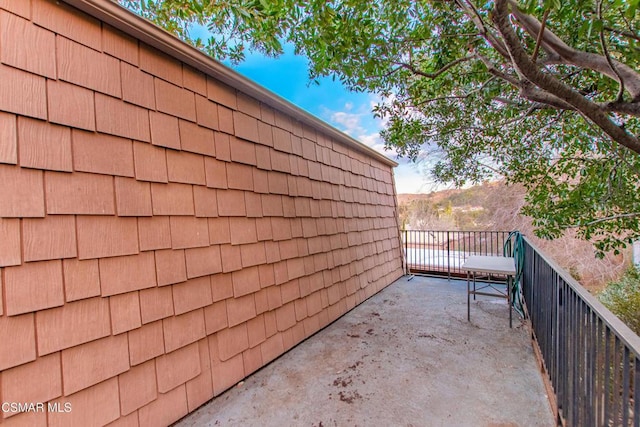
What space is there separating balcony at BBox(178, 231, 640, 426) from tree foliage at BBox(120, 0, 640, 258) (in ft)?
3.53

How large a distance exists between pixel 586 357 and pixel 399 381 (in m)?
1.22

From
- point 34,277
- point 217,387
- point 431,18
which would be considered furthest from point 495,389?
point 431,18

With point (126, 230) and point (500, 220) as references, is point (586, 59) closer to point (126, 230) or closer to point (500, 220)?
point (126, 230)

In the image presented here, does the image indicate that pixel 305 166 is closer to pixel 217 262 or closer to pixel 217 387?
pixel 217 262

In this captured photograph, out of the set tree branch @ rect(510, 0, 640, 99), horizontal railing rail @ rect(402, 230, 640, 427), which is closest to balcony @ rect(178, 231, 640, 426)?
horizontal railing rail @ rect(402, 230, 640, 427)

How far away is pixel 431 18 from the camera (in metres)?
2.29

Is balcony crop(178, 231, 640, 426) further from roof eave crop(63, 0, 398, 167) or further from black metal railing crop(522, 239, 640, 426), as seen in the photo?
roof eave crop(63, 0, 398, 167)

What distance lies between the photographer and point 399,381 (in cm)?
203

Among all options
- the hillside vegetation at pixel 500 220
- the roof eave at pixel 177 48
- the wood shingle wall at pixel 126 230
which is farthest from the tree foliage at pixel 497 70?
the hillside vegetation at pixel 500 220

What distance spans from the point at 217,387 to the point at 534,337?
2.80 meters

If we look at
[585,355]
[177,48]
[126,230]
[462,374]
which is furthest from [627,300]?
[177,48]

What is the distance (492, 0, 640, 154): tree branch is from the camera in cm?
147

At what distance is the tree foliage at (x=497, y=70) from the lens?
1792 millimetres

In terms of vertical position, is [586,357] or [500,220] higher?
[500,220]
